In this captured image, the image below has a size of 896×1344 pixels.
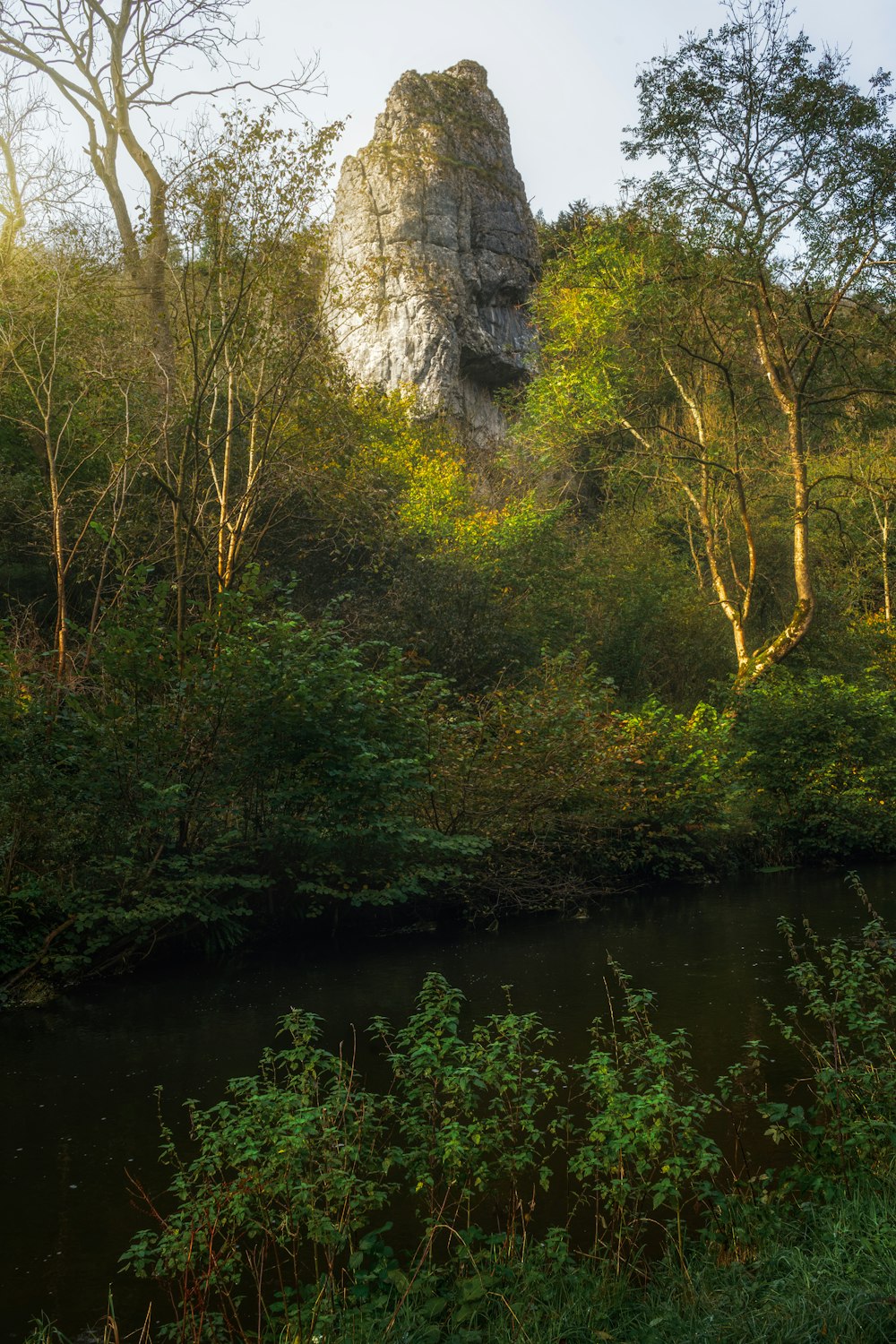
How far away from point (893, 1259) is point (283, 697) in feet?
32.4

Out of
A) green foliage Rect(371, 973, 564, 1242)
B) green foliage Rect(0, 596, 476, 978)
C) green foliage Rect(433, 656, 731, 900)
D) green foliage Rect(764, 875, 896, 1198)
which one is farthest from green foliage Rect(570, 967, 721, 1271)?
green foliage Rect(433, 656, 731, 900)

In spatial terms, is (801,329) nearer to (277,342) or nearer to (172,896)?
(277,342)

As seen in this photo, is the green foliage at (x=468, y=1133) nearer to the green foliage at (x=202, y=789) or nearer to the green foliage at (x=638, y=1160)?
the green foliage at (x=638, y=1160)

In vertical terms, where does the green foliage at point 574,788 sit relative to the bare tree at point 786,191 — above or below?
below

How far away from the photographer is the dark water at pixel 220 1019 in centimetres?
586

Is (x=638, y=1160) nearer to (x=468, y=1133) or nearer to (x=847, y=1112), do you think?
(x=468, y=1133)

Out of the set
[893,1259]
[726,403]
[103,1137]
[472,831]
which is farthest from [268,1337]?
[726,403]

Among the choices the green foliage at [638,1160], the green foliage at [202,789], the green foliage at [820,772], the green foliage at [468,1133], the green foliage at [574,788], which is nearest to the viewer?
the green foliage at [638,1160]

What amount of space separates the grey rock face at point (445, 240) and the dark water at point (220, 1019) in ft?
96.9

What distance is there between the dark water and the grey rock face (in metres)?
29.5

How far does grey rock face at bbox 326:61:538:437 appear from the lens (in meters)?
42.4

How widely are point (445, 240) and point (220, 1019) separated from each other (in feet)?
128

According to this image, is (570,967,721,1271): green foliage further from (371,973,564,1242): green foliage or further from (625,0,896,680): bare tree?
(625,0,896,680): bare tree

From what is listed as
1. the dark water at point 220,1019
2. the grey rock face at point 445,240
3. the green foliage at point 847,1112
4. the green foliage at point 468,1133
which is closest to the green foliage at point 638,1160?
the green foliage at point 468,1133
